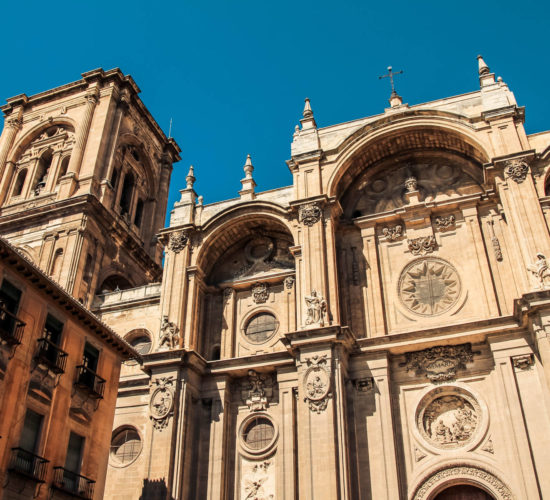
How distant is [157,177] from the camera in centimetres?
4472

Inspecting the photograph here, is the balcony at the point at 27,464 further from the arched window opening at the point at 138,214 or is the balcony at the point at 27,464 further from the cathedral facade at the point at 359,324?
the arched window opening at the point at 138,214

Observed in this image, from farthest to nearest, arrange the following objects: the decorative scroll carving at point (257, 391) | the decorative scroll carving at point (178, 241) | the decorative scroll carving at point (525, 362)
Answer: the decorative scroll carving at point (178, 241)
the decorative scroll carving at point (257, 391)
the decorative scroll carving at point (525, 362)

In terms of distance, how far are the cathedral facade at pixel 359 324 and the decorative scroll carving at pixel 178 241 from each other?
0.23 feet

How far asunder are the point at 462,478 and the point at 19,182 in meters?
32.0

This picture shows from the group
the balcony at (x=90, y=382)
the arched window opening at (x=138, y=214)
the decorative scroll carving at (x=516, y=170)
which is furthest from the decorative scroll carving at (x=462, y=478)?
the arched window opening at (x=138, y=214)

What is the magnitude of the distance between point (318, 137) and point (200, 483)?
15.3 metres

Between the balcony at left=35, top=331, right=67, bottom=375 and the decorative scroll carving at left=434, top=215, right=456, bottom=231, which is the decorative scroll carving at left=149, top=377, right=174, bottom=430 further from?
the decorative scroll carving at left=434, top=215, right=456, bottom=231

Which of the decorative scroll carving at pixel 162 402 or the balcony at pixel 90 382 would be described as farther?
the decorative scroll carving at pixel 162 402

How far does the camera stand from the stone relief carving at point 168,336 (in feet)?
81.4

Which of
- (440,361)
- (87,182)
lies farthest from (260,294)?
(87,182)

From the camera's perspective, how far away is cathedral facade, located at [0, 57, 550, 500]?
20.6m

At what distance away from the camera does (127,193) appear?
1626 inches

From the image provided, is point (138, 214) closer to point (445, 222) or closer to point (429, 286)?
point (445, 222)

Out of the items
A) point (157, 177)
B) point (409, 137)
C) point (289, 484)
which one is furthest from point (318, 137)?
point (157, 177)
